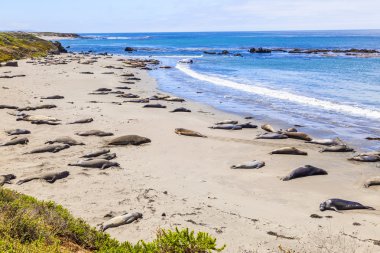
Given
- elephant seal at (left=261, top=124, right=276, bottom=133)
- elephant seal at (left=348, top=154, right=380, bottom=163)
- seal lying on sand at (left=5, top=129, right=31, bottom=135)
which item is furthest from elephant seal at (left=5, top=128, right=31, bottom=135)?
elephant seal at (left=348, top=154, right=380, bottom=163)

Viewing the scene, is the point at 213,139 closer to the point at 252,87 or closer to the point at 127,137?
the point at 127,137

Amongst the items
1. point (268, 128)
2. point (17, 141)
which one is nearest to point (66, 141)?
point (17, 141)

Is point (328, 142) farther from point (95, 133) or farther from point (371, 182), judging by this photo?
point (95, 133)

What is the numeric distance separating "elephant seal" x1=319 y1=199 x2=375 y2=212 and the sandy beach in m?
0.16

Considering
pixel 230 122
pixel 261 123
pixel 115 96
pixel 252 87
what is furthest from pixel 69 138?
pixel 252 87

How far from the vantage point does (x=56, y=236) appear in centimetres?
602

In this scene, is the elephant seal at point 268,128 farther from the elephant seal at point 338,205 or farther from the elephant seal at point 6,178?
the elephant seal at point 6,178

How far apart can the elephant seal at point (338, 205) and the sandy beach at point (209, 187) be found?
16 centimetres

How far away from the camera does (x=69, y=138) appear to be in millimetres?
14242

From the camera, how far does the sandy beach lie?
7680mm

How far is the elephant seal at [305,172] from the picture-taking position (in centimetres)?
1098

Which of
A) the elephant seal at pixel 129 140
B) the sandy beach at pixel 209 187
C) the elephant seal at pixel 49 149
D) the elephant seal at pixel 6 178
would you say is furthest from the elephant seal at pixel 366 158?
Answer: the elephant seal at pixel 6 178

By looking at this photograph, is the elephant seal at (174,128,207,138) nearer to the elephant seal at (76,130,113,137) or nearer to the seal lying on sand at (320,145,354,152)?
the elephant seal at (76,130,113,137)

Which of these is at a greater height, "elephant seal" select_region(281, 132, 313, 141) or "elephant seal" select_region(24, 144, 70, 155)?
"elephant seal" select_region(24, 144, 70, 155)
